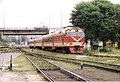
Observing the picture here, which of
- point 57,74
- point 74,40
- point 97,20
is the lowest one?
point 57,74

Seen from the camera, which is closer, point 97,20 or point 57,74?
point 57,74

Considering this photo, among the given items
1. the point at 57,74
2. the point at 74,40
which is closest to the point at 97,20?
the point at 74,40

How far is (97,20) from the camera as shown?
178 feet

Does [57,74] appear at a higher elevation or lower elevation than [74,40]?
lower

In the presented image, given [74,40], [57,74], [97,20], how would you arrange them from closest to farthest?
[57,74], [74,40], [97,20]

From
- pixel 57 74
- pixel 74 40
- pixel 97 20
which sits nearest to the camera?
pixel 57 74

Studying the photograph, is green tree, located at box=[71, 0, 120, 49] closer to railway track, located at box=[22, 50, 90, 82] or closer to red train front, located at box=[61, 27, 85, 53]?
red train front, located at box=[61, 27, 85, 53]

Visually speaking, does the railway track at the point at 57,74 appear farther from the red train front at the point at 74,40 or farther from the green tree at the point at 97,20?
the green tree at the point at 97,20

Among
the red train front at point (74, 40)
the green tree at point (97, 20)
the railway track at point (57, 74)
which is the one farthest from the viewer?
the green tree at point (97, 20)

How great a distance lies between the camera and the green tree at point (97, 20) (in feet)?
177

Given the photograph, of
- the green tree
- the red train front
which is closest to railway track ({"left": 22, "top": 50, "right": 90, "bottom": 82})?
the red train front

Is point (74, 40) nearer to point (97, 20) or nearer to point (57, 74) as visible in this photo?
point (97, 20)

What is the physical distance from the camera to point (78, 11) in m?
56.6

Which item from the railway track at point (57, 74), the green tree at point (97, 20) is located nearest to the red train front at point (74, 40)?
the green tree at point (97, 20)
